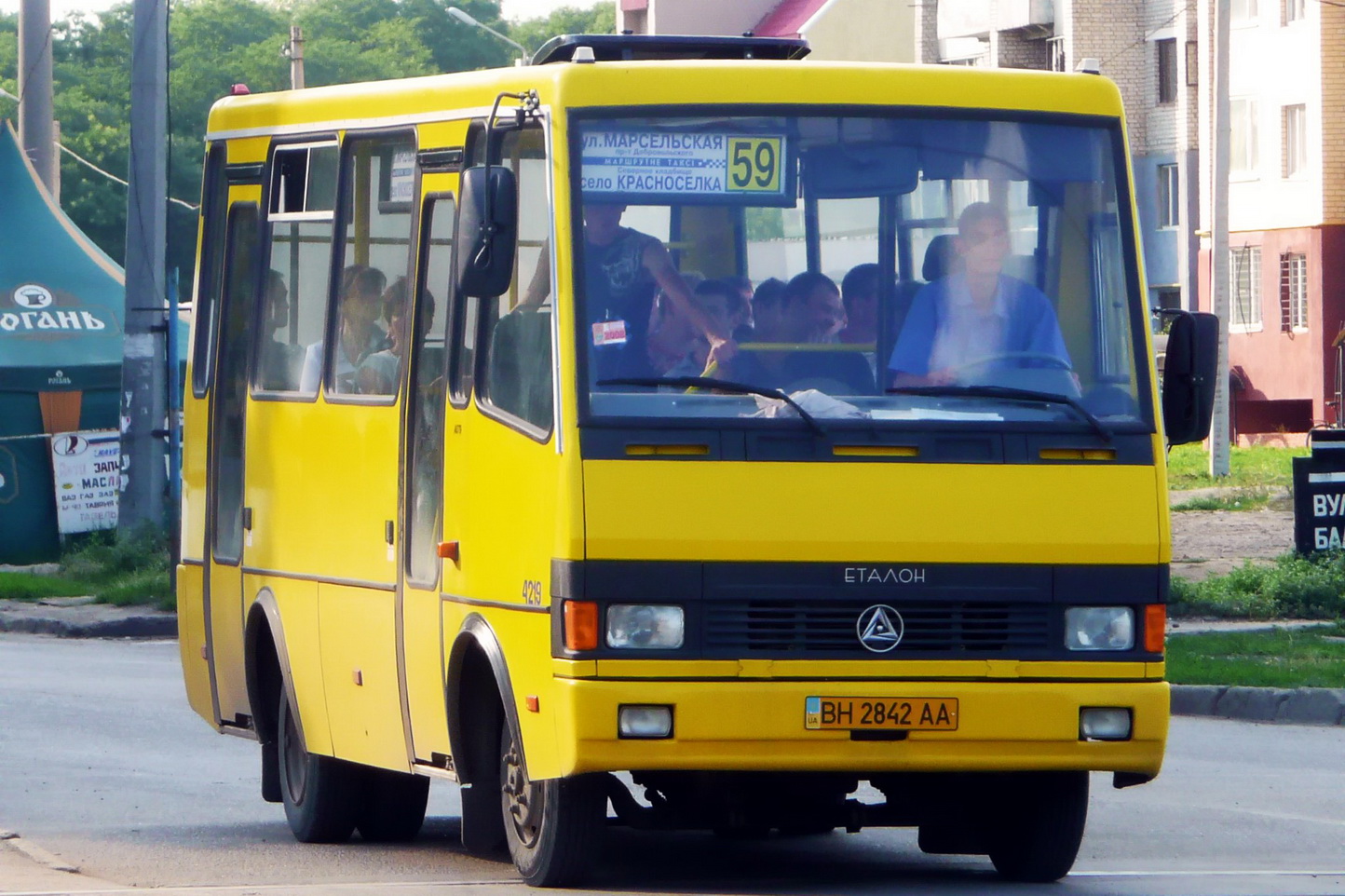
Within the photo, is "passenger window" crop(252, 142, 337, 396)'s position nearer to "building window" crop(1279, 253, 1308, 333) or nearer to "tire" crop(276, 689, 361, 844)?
"tire" crop(276, 689, 361, 844)

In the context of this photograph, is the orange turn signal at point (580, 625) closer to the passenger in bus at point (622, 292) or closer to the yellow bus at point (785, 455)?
the yellow bus at point (785, 455)

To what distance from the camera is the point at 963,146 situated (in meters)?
8.38

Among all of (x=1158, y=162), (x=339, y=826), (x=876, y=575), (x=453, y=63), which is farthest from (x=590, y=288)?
(x=453, y=63)

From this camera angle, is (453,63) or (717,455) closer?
(717,455)

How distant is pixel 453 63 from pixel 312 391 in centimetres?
9639

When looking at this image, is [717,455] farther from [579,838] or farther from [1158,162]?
[1158,162]

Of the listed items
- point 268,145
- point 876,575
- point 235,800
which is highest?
point 268,145

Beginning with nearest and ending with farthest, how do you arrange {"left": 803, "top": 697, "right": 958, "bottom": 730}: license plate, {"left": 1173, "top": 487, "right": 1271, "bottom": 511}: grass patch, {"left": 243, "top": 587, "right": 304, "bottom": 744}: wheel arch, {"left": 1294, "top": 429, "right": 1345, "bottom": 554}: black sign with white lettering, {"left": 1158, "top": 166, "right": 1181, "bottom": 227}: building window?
{"left": 803, "top": 697, "right": 958, "bottom": 730}: license plate
{"left": 243, "top": 587, "right": 304, "bottom": 744}: wheel arch
{"left": 1294, "top": 429, "right": 1345, "bottom": 554}: black sign with white lettering
{"left": 1173, "top": 487, "right": 1271, "bottom": 511}: grass patch
{"left": 1158, "top": 166, "right": 1181, "bottom": 227}: building window

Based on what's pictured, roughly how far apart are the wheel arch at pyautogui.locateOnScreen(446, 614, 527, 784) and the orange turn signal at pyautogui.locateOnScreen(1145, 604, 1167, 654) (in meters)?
2.01

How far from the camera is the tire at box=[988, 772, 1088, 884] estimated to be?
28.3 feet

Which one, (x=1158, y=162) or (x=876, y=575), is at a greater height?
(x=1158, y=162)

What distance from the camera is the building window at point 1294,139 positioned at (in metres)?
52.0

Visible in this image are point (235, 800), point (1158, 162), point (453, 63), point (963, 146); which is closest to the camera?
point (963, 146)

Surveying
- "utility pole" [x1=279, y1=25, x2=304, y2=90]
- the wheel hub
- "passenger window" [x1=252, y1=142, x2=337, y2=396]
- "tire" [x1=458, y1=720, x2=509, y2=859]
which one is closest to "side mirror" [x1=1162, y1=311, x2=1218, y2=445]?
the wheel hub
